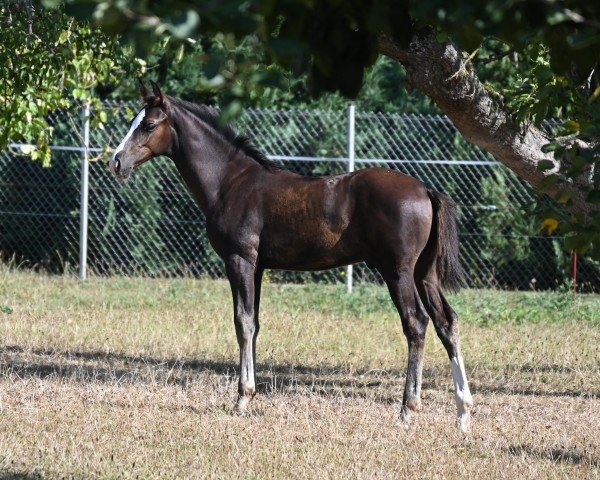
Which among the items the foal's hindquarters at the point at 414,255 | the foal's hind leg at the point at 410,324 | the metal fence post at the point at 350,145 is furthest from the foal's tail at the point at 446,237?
the metal fence post at the point at 350,145

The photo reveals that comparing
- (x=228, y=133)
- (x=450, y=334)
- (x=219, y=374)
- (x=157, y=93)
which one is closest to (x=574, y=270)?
(x=219, y=374)

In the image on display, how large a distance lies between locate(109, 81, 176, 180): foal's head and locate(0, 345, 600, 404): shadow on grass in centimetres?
167

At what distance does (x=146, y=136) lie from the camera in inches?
296

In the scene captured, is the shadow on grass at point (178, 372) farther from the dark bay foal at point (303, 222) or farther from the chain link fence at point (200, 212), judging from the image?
the chain link fence at point (200, 212)

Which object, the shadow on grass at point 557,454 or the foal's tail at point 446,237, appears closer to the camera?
the shadow on grass at point 557,454

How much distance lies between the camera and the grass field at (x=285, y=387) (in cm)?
558

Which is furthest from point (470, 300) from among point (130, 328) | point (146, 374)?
point (146, 374)

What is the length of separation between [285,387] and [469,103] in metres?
2.70

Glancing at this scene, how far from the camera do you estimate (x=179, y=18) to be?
6.75ft

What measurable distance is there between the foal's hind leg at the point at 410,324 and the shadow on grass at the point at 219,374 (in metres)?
0.75

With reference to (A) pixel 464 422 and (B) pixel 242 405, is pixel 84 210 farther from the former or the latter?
(A) pixel 464 422

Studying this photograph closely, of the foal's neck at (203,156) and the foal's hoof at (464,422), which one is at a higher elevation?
the foal's neck at (203,156)

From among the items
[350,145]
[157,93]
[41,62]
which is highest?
[41,62]

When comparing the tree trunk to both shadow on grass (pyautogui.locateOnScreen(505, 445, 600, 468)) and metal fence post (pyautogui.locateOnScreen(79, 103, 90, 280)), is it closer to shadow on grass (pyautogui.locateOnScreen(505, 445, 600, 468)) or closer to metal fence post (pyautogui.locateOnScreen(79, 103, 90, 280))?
shadow on grass (pyautogui.locateOnScreen(505, 445, 600, 468))
